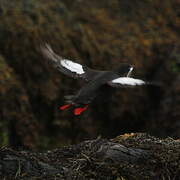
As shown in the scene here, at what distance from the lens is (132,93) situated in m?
11.5

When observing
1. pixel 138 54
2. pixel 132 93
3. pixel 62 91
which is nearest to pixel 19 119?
pixel 62 91

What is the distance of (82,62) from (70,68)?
4.66 metres

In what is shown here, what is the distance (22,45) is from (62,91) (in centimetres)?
139

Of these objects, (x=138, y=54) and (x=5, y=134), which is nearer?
(x=5, y=134)

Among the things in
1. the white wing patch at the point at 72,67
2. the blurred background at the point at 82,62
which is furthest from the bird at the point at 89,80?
the blurred background at the point at 82,62

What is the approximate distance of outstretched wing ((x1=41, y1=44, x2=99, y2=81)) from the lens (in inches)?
233

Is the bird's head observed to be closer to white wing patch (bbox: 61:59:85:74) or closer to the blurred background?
white wing patch (bbox: 61:59:85:74)

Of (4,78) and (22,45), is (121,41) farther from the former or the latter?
(4,78)

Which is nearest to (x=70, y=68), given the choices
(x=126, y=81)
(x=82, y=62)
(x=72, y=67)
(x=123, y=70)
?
(x=72, y=67)

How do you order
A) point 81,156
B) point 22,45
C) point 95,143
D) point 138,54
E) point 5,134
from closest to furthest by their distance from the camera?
1. point 81,156
2. point 95,143
3. point 5,134
4. point 22,45
5. point 138,54

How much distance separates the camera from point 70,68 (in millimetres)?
6234

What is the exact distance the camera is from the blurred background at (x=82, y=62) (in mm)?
9688

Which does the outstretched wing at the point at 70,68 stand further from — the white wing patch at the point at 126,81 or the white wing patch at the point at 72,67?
the white wing patch at the point at 126,81

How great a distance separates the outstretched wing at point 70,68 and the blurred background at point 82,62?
2.64 metres
